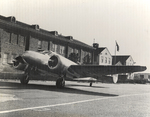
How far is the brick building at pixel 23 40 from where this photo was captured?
2720 cm

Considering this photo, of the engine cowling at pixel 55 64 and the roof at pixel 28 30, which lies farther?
the roof at pixel 28 30

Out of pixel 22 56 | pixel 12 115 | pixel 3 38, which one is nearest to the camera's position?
pixel 12 115

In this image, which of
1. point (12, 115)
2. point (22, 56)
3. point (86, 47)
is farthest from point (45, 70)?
point (86, 47)

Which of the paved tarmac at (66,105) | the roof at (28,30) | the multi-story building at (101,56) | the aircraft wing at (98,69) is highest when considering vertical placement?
the roof at (28,30)

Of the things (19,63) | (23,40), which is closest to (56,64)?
(19,63)

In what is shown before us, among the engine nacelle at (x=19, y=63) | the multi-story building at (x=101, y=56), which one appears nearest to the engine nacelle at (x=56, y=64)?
the engine nacelle at (x=19, y=63)

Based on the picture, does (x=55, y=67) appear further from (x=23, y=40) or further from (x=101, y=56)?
(x=101, y=56)

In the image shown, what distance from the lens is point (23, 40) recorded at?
30375 mm

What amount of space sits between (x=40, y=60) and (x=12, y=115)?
9820 millimetres

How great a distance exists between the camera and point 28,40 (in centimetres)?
3108

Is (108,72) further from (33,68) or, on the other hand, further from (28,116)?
(28,116)

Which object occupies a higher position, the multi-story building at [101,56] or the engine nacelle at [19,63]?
the multi-story building at [101,56]

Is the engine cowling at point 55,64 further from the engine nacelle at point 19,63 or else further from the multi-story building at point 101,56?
the multi-story building at point 101,56

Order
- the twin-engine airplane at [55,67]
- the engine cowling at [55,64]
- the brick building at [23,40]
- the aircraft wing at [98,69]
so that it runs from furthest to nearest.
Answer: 1. the brick building at [23,40]
2. the engine cowling at [55,64]
3. the twin-engine airplane at [55,67]
4. the aircraft wing at [98,69]
